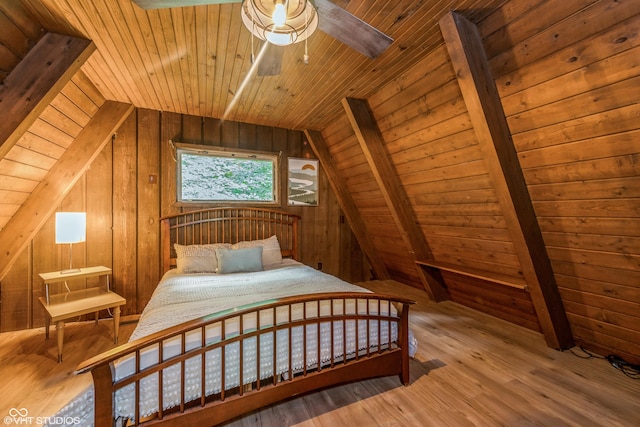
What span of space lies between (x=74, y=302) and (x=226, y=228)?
1.60 m

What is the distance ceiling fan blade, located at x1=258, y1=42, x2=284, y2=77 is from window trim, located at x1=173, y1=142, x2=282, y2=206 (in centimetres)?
188

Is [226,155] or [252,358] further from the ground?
[226,155]

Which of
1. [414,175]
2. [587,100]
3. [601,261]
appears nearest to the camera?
[587,100]

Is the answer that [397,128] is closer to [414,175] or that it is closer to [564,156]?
[414,175]

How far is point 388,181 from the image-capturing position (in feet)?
9.92

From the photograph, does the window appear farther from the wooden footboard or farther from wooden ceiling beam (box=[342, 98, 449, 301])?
the wooden footboard

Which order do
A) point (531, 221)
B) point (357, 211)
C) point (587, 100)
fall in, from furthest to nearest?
point (357, 211) < point (531, 221) < point (587, 100)

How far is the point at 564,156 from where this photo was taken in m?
1.75

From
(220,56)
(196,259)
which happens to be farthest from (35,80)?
(196,259)

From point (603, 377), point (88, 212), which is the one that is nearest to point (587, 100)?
point (603, 377)

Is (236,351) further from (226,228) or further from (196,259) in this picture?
(226,228)

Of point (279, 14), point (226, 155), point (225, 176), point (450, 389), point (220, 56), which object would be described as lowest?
point (450, 389)

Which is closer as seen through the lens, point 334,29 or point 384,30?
point 334,29

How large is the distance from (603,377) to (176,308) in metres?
3.06
